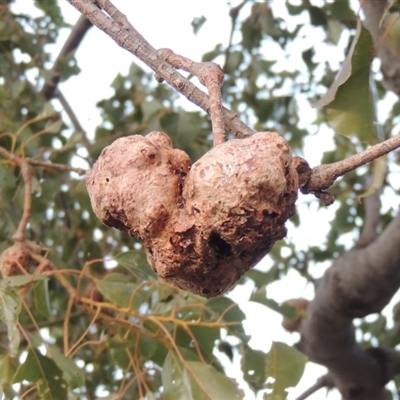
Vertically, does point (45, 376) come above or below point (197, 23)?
below

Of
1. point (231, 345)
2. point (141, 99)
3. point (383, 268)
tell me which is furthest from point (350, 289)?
point (141, 99)

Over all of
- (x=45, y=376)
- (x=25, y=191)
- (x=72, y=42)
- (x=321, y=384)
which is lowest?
(x=45, y=376)

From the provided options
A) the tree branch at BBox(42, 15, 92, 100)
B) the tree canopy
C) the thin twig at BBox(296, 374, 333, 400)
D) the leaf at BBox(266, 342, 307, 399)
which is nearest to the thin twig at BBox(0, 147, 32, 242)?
the tree canopy

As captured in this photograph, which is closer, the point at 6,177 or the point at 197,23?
the point at 6,177

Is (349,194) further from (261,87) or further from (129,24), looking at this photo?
(129,24)

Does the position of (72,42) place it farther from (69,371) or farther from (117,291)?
(69,371)

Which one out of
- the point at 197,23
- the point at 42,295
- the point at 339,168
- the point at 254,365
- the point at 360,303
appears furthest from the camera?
the point at 197,23

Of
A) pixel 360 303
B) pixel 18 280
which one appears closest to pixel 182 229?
pixel 18 280
